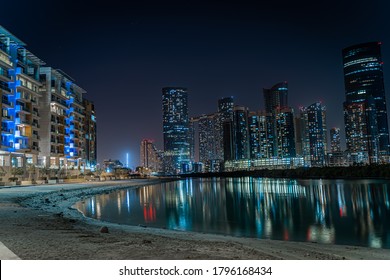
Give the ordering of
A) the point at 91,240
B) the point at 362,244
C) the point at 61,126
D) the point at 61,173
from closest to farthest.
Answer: the point at 91,240
the point at 362,244
the point at 61,173
the point at 61,126

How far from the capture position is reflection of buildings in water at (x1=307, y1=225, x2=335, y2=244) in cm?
1731

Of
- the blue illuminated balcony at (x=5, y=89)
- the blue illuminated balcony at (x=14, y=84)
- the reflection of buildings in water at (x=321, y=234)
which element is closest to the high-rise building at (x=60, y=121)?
the blue illuminated balcony at (x=14, y=84)

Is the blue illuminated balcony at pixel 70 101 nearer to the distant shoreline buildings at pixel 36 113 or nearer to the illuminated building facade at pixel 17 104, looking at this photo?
the distant shoreline buildings at pixel 36 113

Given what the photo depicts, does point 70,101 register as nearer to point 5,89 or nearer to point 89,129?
point 5,89

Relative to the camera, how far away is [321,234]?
19047 millimetres

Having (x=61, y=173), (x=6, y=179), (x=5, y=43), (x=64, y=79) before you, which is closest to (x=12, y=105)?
(x=5, y=43)

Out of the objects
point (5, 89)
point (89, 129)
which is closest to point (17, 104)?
point (5, 89)

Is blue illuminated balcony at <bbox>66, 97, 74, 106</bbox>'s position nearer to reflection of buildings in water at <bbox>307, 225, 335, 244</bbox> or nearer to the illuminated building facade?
the illuminated building facade

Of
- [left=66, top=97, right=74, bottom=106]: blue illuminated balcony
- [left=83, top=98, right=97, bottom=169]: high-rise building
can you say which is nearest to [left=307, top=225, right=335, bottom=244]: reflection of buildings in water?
[left=66, top=97, right=74, bottom=106]: blue illuminated balcony

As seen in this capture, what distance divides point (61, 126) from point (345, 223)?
8836cm

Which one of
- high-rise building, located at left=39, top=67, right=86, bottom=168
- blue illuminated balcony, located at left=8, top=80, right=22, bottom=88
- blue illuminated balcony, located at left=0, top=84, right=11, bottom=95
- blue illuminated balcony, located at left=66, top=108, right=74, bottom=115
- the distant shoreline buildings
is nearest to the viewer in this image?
blue illuminated balcony, located at left=0, top=84, right=11, bottom=95

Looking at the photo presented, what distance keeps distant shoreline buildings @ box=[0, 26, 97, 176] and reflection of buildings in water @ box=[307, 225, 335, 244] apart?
59864 mm
